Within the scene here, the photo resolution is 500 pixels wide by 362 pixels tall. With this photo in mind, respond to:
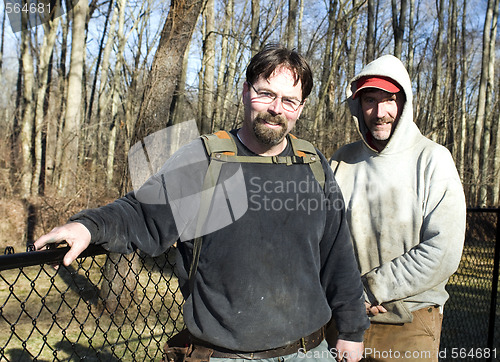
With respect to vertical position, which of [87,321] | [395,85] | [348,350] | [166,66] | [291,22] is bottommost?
[87,321]

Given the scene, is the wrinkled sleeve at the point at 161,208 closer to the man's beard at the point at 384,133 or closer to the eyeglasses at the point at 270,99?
the eyeglasses at the point at 270,99

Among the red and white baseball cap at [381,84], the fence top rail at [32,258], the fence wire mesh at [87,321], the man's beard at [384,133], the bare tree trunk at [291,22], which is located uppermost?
the bare tree trunk at [291,22]

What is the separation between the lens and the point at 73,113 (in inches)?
460

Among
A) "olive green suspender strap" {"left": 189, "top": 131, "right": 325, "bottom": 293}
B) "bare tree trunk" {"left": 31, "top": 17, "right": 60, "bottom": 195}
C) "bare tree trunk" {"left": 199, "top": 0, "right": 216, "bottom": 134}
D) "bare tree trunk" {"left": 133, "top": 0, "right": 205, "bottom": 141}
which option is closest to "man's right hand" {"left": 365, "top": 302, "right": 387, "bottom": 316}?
"olive green suspender strap" {"left": 189, "top": 131, "right": 325, "bottom": 293}

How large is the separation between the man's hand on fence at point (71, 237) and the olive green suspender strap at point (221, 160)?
1.47 feet

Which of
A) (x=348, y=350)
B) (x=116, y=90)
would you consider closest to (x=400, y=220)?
(x=348, y=350)

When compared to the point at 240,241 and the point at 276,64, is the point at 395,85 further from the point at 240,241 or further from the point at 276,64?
the point at 240,241

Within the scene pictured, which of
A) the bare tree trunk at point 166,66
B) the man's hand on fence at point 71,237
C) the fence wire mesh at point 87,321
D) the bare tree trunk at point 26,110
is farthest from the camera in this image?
the bare tree trunk at point 26,110

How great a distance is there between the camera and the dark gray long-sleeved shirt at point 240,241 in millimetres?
1813

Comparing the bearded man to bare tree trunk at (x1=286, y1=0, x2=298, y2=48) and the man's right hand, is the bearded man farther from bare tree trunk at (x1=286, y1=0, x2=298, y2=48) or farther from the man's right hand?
bare tree trunk at (x1=286, y1=0, x2=298, y2=48)

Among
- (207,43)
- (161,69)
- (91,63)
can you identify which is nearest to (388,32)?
(91,63)

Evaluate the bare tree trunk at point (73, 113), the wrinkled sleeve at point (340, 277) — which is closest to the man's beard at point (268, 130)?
the wrinkled sleeve at point (340, 277)

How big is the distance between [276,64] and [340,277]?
1002 millimetres

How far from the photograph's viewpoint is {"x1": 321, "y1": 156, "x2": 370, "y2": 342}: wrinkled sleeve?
205 centimetres
